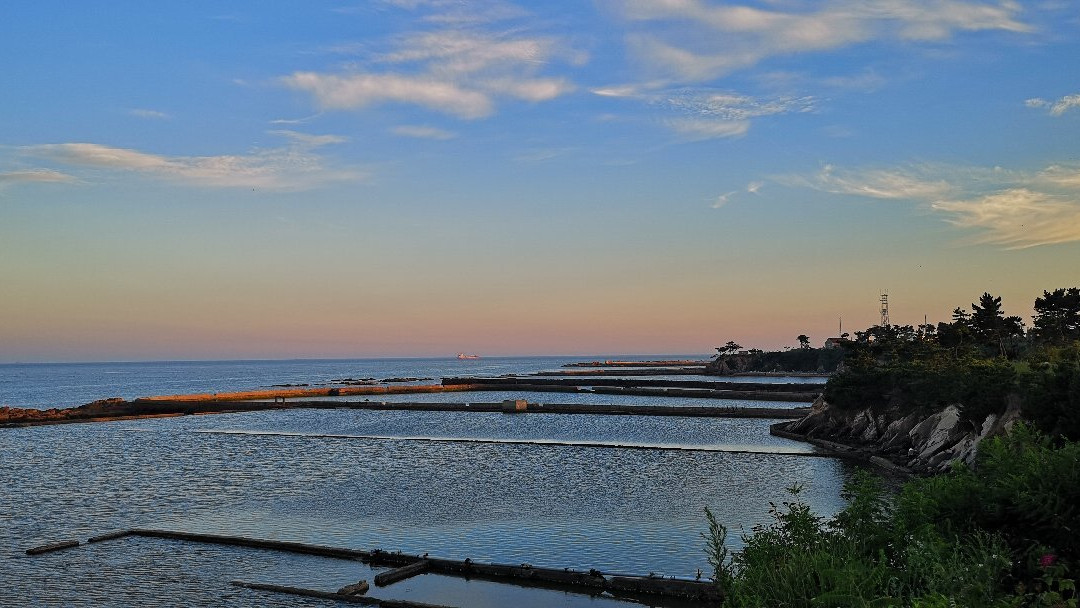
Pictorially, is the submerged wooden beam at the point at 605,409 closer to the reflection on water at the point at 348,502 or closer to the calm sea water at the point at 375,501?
the calm sea water at the point at 375,501

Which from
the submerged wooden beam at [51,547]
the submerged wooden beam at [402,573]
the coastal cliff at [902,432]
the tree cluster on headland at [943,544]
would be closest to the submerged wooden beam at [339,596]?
the submerged wooden beam at [402,573]

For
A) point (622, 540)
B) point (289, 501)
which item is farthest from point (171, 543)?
point (622, 540)

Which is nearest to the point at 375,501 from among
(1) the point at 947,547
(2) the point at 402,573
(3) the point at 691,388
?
(2) the point at 402,573

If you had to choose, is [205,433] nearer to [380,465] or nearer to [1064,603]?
[380,465]

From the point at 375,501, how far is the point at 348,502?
4.77 ft

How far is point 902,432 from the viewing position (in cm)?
5953

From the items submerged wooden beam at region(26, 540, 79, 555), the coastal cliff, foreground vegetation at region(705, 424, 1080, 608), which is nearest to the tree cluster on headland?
foreground vegetation at region(705, 424, 1080, 608)

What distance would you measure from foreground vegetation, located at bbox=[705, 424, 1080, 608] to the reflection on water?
15.6 meters

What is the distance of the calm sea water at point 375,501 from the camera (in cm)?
2870

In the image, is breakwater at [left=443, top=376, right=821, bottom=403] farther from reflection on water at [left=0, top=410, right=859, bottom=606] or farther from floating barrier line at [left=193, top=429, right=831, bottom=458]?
floating barrier line at [left=193, top=429, right=831, bottom=458]

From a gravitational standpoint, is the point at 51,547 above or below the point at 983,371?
below

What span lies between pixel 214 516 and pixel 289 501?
473 cm

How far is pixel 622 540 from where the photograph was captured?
110 ft

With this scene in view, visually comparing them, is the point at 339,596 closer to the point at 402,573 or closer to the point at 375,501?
the point at 402,573
